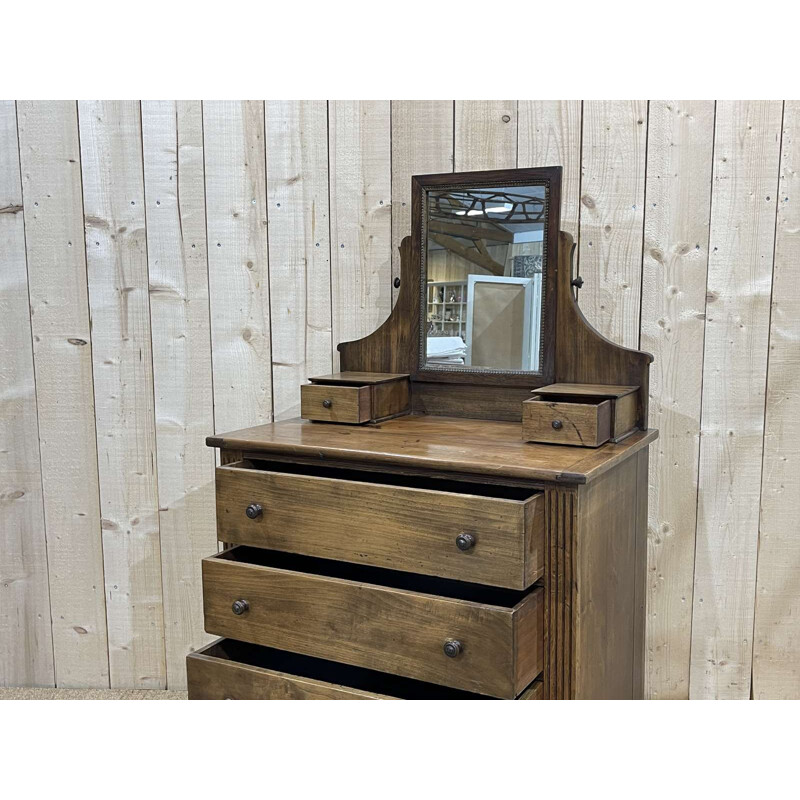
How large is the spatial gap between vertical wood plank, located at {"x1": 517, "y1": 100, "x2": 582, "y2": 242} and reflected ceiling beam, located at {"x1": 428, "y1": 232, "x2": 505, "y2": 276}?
0.27 m

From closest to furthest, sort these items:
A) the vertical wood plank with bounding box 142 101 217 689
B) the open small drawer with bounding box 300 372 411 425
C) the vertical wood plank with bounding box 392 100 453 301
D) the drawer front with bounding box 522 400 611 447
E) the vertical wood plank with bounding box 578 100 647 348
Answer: the drawer front with bounding box 522 400 611 447 → the open small drawer with bounding box 300 372 411 425 → the vertical wood plank with bounding box 578 100 647 348 → the vertical wood plank with bounding box 392 100 453 301 → the vertical wood plank with bounding box 142 101 217 689

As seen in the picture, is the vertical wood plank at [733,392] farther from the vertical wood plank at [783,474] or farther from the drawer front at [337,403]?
the drawer front at [337,403]

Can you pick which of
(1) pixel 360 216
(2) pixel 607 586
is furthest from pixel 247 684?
(1) pixel 360 216

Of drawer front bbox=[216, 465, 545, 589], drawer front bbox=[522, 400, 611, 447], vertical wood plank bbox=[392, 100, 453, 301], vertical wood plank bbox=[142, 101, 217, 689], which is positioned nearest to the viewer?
drawer front bbox=[216, 465, 545, 589]

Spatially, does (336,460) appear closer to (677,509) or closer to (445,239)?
(445,239)

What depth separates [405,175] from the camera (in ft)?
7.13

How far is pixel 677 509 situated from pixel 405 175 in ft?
3.58

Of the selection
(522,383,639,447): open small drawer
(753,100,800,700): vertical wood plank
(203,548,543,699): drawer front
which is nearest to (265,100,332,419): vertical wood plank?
(203,548,543,699): drawer front

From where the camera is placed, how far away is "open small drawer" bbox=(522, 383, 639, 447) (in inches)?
65.2

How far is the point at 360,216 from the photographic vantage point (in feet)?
7.25

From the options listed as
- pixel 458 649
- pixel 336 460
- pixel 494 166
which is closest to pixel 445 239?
pixel 494 166

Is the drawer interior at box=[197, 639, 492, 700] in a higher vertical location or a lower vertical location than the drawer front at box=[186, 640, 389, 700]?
lower

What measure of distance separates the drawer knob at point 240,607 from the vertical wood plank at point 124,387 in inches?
28.4

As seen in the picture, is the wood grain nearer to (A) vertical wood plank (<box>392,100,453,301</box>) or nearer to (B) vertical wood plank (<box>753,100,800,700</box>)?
(B) vertical wood plank (<box>753,100,800,700</box>)
